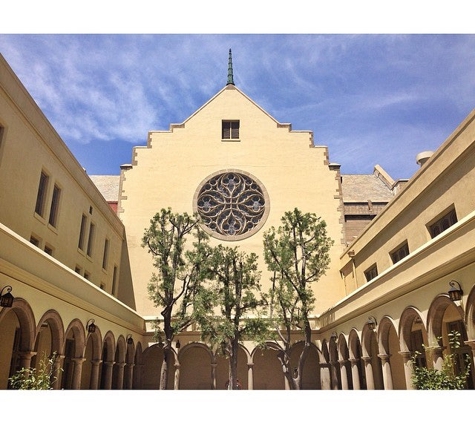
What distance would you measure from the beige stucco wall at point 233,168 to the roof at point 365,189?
3.53m

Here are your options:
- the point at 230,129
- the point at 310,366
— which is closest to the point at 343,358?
the point at 310,366

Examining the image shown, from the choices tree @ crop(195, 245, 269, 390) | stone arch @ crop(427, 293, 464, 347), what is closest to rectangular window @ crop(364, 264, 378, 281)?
tree @ crop(195, 245, 269, 390)

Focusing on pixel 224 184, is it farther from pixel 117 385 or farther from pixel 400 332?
pixel 400 332

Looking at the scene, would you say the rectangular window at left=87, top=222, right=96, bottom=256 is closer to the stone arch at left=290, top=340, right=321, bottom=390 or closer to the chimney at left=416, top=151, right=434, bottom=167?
the stone arch at left=290, top=340, right=321, bottom=390

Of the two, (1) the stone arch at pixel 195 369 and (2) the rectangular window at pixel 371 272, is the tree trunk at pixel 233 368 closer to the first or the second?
(1) the stone arch at pixel 195 369

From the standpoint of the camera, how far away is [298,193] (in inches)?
1092

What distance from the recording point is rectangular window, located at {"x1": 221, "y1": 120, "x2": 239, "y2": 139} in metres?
29.4

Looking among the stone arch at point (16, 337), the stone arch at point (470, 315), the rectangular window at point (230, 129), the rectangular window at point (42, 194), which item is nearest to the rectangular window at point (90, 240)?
the rectangular window at point (42, 194)

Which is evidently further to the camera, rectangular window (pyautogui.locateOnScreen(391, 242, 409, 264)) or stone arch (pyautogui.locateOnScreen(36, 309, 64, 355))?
rectangular window (pyautogui.locateOnScreen(391, 242, 409, 264))

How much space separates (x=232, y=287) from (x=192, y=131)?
12437mm

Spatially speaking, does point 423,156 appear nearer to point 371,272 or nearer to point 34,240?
point 371,272

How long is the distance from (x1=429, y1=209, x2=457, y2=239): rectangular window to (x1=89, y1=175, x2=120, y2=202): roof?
20.8 metres

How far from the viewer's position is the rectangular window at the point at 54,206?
16.9 meters

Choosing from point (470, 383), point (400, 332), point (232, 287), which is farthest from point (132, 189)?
point (470, 383)
